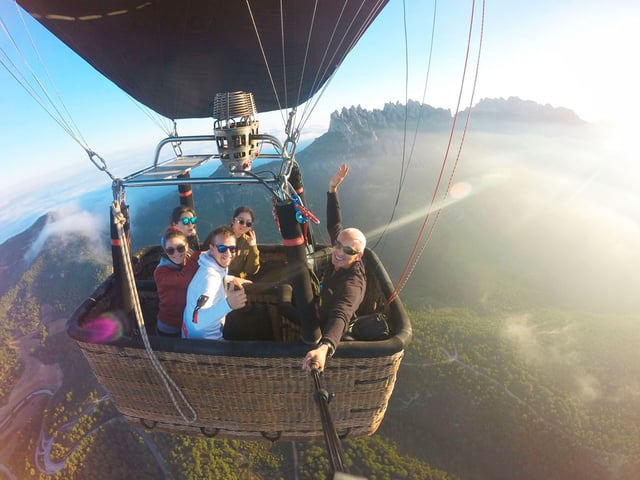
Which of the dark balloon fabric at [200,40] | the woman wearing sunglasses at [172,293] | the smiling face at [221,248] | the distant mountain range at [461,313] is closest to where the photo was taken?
the smiling face at [221,248]

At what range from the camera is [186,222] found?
394 centimetres

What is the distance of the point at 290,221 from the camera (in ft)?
6.87

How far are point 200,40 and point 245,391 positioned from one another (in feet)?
15.3

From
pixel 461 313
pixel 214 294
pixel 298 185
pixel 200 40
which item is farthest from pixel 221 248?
pixel 461 313

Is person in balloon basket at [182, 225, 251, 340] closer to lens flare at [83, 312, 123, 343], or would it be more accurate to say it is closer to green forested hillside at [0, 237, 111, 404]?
lens flare at [83, 312, 123, 343]

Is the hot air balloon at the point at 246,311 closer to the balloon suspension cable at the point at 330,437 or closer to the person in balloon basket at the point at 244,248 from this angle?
the balloon suspension cable at the point at 330,437

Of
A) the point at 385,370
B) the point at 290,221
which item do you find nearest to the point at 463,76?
the point at 290,221

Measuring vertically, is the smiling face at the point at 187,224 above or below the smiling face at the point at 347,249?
below

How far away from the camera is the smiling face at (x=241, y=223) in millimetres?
3705

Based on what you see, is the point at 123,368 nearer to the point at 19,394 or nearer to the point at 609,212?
the point at 19,394

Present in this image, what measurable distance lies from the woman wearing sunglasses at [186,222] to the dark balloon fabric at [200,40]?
1.70 meters

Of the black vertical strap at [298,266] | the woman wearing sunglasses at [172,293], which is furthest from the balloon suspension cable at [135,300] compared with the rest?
the black vertical strap at [298,266]

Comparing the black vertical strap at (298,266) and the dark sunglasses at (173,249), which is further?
the dark sunglasses at (173,249)

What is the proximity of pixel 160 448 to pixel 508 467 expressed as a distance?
156ft
